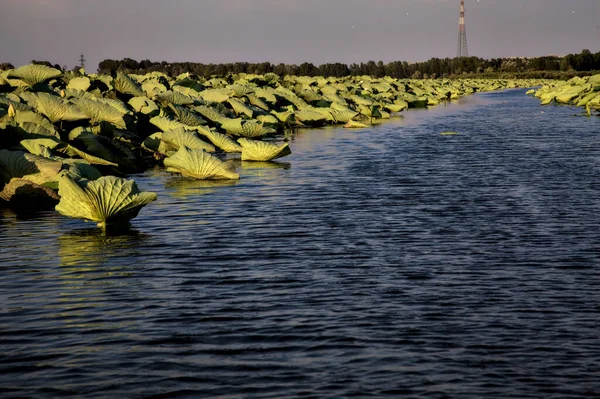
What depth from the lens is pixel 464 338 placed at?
18.3ft

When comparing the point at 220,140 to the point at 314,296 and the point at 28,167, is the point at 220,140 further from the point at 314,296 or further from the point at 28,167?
the point at 314,296

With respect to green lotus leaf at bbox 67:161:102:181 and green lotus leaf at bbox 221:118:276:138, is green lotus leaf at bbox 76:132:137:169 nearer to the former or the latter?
green lotus leaf at bbox 67:161:102:181

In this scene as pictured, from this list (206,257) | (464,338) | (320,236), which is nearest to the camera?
(464,338)

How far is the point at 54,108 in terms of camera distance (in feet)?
49.4

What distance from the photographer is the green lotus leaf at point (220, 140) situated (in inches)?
715

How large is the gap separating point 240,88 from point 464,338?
21.8 meters

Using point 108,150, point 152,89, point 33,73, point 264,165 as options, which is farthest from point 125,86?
point 108,150

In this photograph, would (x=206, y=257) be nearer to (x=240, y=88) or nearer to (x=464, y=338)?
(x=464, y=338)

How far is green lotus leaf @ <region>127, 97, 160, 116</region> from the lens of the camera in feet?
62.7

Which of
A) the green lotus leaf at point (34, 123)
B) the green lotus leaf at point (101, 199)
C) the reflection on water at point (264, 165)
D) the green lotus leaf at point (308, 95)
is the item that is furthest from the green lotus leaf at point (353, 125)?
the green lotus leaf at point (101, 199)

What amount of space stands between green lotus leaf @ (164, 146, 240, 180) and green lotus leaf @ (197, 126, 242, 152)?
13.1 feet

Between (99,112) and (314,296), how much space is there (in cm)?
1101

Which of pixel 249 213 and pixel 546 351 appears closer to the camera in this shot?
pixel 546 351

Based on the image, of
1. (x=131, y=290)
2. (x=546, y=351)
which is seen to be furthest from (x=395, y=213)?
(x=546, y=351)
